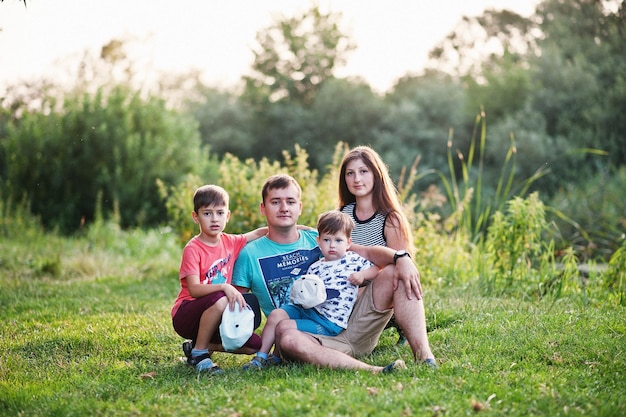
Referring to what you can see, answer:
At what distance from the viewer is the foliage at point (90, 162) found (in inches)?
574

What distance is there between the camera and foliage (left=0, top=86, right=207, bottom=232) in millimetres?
14570

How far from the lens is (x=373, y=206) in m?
4.77

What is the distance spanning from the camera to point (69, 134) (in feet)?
48.0

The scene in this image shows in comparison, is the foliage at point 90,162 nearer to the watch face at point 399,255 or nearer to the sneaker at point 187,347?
the sneaker at point 187,347

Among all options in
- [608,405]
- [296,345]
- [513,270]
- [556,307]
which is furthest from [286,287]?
[513,270]

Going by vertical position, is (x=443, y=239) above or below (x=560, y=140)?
below

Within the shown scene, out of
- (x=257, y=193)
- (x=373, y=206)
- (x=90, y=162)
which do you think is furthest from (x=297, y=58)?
(x=373, y=206)

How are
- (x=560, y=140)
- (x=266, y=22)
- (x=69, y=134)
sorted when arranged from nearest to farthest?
1. (x=69, y=134)
2. (x=560, y=140)
3. (x=266, y=22)

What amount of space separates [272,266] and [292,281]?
0.16 metres

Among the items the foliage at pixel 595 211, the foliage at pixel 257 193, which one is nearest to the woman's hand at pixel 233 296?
the foliage at pixel 257 193

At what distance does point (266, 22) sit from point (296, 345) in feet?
72.7

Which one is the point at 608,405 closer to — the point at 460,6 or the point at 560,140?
the point at 560,140

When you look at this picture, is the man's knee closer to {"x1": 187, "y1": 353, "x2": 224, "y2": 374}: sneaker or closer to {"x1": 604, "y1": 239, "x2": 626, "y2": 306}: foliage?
{"x1": 187, "y1": 353, "x2": 224, "y2": 374}: sneaker

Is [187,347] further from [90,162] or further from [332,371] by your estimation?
[90,162]
